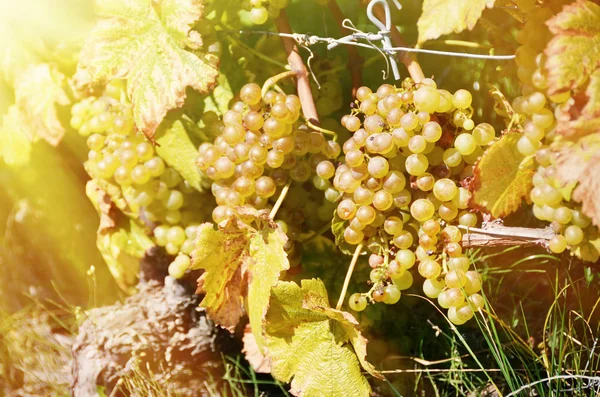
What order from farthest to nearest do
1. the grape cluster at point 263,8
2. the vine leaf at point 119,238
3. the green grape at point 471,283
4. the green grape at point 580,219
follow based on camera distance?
the vine leaf at point 119,238
the grape cluster at point 263,8
the green grape at point 471,283
the green grape at point 580,219

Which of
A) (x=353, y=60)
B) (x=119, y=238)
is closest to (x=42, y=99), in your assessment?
(x=119, y=238)

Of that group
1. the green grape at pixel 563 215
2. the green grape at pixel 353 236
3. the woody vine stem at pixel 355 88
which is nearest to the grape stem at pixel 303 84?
the woody vine stem at pixel 355 88

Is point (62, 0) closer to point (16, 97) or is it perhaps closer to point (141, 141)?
point (16, 97)

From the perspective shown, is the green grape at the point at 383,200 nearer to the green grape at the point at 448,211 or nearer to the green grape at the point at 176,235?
the green grape at the point at 448,211

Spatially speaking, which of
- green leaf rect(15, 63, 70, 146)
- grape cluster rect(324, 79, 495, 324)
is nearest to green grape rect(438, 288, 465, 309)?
grape cluster rect(324, 79, 495, 324)

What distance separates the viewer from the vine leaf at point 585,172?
73 cm

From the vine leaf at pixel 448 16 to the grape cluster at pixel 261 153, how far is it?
0.84 feet

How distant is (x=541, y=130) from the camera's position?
0.83m

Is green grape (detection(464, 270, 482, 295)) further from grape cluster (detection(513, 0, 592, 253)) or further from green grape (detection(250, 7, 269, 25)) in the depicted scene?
green grape (detection(250, 7, 269, 25))

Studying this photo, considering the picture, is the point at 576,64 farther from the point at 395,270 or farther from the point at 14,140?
the point at 14,140

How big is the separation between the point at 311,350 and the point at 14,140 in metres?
0.87

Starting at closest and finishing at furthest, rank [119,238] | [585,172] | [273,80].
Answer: [585,172]
[273,80]
[119,238]

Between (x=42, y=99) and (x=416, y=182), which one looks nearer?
(x=416, y=182)

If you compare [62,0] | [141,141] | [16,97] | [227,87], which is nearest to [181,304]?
[141,141]
